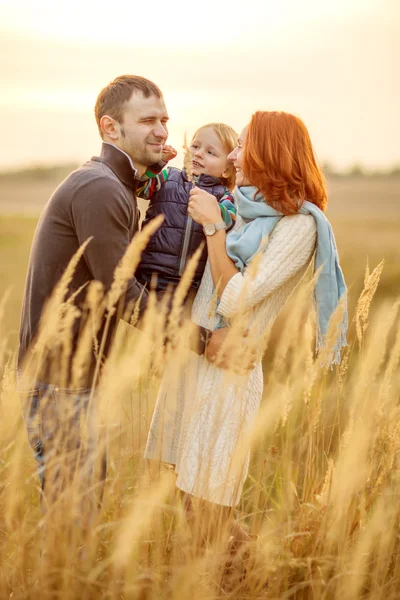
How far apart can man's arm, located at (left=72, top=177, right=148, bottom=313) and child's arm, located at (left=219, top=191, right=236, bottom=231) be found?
1.71 ft

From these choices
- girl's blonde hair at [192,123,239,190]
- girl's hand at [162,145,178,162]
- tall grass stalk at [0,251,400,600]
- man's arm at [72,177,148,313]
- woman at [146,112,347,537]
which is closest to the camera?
tall grass stalk at [0,251,400,600]

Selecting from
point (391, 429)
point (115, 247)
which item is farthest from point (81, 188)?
point (391, 429)

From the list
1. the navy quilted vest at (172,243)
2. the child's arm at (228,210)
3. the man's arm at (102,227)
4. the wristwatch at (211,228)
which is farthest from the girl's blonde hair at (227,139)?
the man's arm at (102,227)

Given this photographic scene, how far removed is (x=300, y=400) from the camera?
169 inches

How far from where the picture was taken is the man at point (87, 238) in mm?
2439

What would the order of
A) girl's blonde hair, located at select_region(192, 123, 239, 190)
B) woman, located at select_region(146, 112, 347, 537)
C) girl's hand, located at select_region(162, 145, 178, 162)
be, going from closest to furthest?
woman, located at select_region(146, 112, 347, 537) < girl's hand, located at select_region(162, 145, 178, 162) < girl's blonde hair, located at select_region(192, 123, 239, 190)

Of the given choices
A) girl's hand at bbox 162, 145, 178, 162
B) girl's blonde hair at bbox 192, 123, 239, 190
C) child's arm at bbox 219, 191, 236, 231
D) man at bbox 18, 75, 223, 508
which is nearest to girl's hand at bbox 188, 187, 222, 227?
child's arm at bbox 219, 191, 236, 231

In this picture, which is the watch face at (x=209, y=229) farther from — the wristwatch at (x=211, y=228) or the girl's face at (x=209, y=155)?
the girl's face at (x=209, y=155)

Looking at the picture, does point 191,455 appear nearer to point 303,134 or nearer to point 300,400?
point 303,134

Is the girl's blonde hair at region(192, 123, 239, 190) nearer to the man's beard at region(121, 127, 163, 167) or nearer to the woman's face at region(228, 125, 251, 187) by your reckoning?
the woman's face at region(228, 125, 251, 187)

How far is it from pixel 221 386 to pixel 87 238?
75 centimetres

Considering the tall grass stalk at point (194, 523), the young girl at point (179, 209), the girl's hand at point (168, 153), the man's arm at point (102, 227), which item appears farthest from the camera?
the girl's hand at point (168, 153)

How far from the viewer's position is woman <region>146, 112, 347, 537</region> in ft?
8.44

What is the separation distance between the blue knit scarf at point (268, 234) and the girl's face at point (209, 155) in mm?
412
